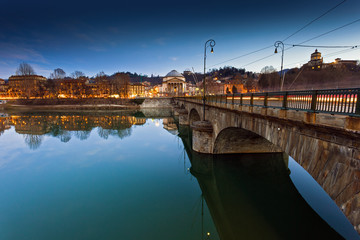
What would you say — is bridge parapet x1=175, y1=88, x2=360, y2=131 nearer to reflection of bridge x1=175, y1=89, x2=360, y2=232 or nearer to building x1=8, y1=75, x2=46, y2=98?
reflection of bridge x1=175, y1=89, x2=360, y2=232

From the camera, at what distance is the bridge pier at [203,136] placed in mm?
18578

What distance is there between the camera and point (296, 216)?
10469mm

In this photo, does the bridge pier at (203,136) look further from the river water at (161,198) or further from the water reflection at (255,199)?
the river water at (161,198)

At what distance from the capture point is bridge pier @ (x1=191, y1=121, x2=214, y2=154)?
61.0ft

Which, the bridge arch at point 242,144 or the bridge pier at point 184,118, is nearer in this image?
the bridge arch at point 242,144

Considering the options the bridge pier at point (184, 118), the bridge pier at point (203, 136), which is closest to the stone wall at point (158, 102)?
the bridge pier at point (184, 118)

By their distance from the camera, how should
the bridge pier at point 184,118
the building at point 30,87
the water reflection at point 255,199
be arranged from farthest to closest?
the building at point 30,87, the bridge pier at point 184,118, the water reflection at point 255,199

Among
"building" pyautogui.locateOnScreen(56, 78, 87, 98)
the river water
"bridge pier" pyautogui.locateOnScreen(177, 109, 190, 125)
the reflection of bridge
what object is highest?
"building" pyautogui.locateOnScreen(56, 78, 87, 98)

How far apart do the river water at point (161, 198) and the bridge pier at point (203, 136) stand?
37.8 inches

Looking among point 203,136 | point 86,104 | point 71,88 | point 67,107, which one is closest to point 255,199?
point 203,136

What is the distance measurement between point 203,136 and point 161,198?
8.48 m

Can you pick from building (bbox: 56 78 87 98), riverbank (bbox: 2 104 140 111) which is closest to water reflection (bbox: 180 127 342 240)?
riverbank (bbox: 2 104 140 111)

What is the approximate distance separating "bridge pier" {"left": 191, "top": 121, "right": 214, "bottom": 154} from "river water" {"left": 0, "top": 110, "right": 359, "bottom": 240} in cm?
96

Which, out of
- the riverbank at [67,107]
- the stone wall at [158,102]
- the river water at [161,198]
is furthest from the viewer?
the stone wall at [158,102]
